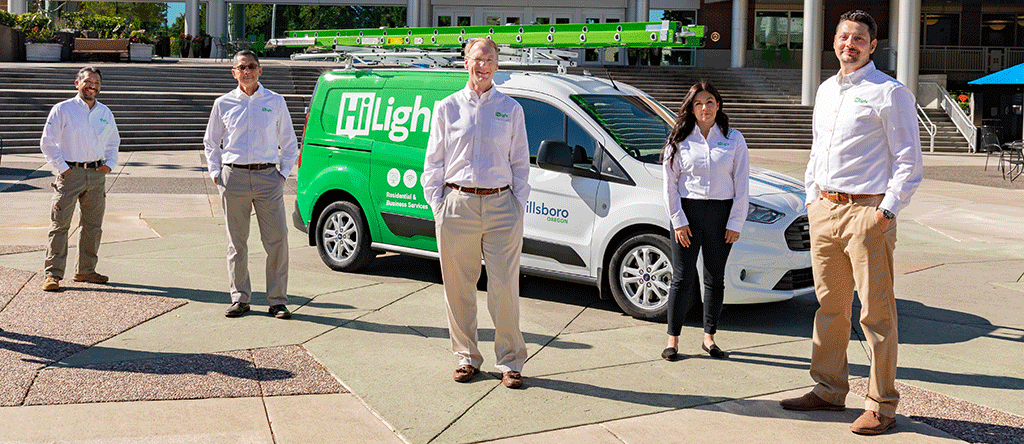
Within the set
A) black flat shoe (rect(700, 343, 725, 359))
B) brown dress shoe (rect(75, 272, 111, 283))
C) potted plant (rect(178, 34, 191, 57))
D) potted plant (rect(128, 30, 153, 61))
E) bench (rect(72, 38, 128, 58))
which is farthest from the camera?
potted plant (rect(178, 34, 191, 57))

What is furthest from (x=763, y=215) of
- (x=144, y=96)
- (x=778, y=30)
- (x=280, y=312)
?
(x=778, y=30)

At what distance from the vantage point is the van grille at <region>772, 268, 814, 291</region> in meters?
6.51

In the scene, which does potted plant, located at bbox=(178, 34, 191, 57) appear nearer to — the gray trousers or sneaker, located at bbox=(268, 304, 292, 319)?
the gray trousers

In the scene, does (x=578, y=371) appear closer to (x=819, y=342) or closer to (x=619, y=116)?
(x=819, y=342)

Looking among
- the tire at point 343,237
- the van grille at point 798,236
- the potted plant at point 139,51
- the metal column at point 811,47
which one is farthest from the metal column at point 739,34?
the van grille at point 798,236

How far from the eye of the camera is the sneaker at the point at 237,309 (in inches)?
263

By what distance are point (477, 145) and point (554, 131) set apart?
236 centimetres

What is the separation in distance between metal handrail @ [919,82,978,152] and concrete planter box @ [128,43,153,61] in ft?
88.9

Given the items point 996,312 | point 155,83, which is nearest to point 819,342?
point 996,312

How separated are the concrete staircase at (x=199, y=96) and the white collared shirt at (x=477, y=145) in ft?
62.2

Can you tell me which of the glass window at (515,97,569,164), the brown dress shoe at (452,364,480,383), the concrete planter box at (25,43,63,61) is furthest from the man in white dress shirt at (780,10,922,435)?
the concrete planter box at (25,43,63,61)

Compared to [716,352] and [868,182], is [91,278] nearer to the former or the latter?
[716,352]

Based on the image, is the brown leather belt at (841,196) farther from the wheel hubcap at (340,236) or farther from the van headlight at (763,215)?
the wheel hubcap at (340,236)

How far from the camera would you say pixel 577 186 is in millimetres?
7070
